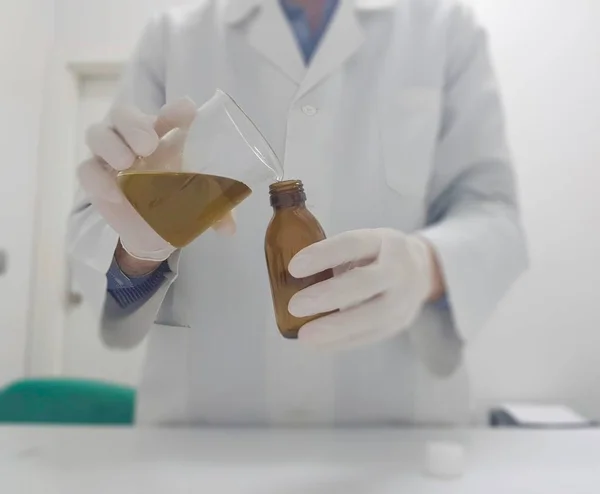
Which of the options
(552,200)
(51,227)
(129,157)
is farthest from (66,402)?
(552,200)

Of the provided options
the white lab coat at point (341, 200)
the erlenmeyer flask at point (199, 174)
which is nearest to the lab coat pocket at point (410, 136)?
the white lab coat at point (341, 200)

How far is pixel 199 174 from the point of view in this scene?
32 centimetres

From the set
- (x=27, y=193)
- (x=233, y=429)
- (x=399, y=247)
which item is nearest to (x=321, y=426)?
(x=233, y=429)

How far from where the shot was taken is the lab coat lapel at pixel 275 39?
0.49 metres

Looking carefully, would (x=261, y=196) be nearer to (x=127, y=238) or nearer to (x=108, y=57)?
(x=127, y=238)

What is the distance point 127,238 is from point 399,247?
19cm

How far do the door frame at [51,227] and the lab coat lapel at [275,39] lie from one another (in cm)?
31

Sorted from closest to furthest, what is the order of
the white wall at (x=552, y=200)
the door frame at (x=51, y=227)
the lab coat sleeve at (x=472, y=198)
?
the lab coat sleeve at (x=472, y=198) → the door frame at (x=51, y=227) → the white wall at (x=552, y=200)

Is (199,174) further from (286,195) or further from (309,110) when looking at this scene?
(309,110)

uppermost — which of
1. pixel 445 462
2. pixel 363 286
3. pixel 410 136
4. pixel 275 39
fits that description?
pixel 275 39

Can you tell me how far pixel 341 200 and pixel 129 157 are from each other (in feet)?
0.60

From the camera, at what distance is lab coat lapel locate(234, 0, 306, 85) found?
0.49 m

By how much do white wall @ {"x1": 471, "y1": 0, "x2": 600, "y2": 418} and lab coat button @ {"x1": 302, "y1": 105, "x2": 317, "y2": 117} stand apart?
0.56 m

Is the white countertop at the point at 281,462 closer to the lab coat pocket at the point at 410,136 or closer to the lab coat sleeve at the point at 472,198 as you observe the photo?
the lab coat sleeve at the point at 472,198
